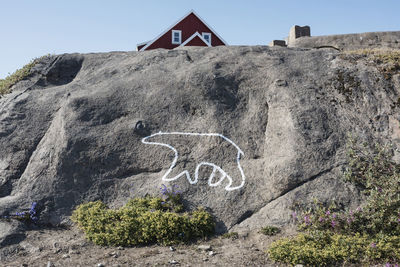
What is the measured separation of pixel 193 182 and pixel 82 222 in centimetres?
227

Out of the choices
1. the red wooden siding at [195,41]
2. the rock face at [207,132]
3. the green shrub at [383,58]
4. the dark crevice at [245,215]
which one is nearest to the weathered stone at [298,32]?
the red wooden siding at [195,41]

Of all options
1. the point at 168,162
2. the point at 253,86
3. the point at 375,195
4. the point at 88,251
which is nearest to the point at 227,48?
the point at 253,86

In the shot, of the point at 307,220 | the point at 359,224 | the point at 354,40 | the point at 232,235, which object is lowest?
the point at 232,235

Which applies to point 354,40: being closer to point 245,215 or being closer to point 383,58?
point 383,58

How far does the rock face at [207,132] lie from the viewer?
23.9 ft

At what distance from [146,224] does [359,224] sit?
12.0ft

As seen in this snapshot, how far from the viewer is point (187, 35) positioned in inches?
1176

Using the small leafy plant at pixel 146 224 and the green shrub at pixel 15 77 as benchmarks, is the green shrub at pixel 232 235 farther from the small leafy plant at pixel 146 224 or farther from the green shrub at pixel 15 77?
the green shrub at pixel 15 77

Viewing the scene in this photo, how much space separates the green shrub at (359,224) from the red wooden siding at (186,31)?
77.3 ft

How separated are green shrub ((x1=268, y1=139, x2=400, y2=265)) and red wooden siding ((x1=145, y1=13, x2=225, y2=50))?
23567 millimetres

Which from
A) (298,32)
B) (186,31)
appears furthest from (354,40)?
(186,31)

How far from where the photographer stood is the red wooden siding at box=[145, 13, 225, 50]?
28969mm

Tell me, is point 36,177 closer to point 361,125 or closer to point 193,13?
point 361,125

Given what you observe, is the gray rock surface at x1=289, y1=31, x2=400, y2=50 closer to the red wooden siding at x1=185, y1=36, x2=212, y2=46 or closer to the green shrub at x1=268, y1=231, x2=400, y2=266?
the red wooden siding at x1=185, y1=36, x2=212, y2=46
